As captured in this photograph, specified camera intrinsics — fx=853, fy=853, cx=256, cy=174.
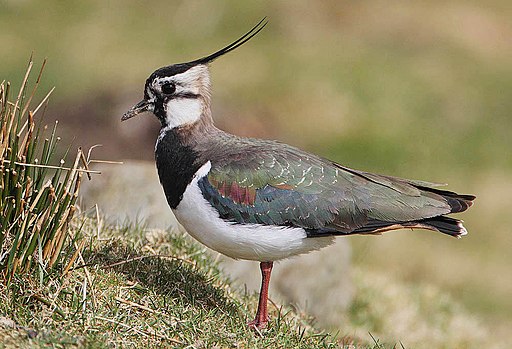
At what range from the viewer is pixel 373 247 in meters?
13.1

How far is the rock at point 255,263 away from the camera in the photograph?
838 centimetres

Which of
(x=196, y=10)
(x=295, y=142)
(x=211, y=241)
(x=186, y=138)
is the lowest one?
(x=211, y=241)

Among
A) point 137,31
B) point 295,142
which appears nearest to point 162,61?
point 137,31

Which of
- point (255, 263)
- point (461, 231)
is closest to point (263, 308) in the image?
point (461, 231)

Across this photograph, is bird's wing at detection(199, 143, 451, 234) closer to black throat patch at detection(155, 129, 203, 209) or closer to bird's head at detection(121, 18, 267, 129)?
black throat patch at detection(155, 129, 203, 209)

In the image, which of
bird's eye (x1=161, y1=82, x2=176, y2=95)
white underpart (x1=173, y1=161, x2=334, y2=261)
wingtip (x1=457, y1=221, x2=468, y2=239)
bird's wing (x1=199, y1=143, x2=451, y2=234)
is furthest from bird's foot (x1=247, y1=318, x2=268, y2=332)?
bird's eye (x1=161, y1=82, x2=176, y2=95)

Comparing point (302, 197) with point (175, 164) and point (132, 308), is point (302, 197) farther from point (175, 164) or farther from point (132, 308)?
point (132, 308)

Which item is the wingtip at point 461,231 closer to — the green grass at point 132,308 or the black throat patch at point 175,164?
the green grass at point 132,308

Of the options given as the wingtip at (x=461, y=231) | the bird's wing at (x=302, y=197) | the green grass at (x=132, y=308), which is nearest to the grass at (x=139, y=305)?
the green grass at (x=132, y=308)

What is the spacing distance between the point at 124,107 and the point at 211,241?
9858mm

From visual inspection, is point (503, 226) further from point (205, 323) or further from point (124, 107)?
point (205, 323)

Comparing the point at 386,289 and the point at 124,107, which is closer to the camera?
the point at 386,289

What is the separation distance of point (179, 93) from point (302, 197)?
1166 mm

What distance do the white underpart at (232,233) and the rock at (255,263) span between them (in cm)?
235
